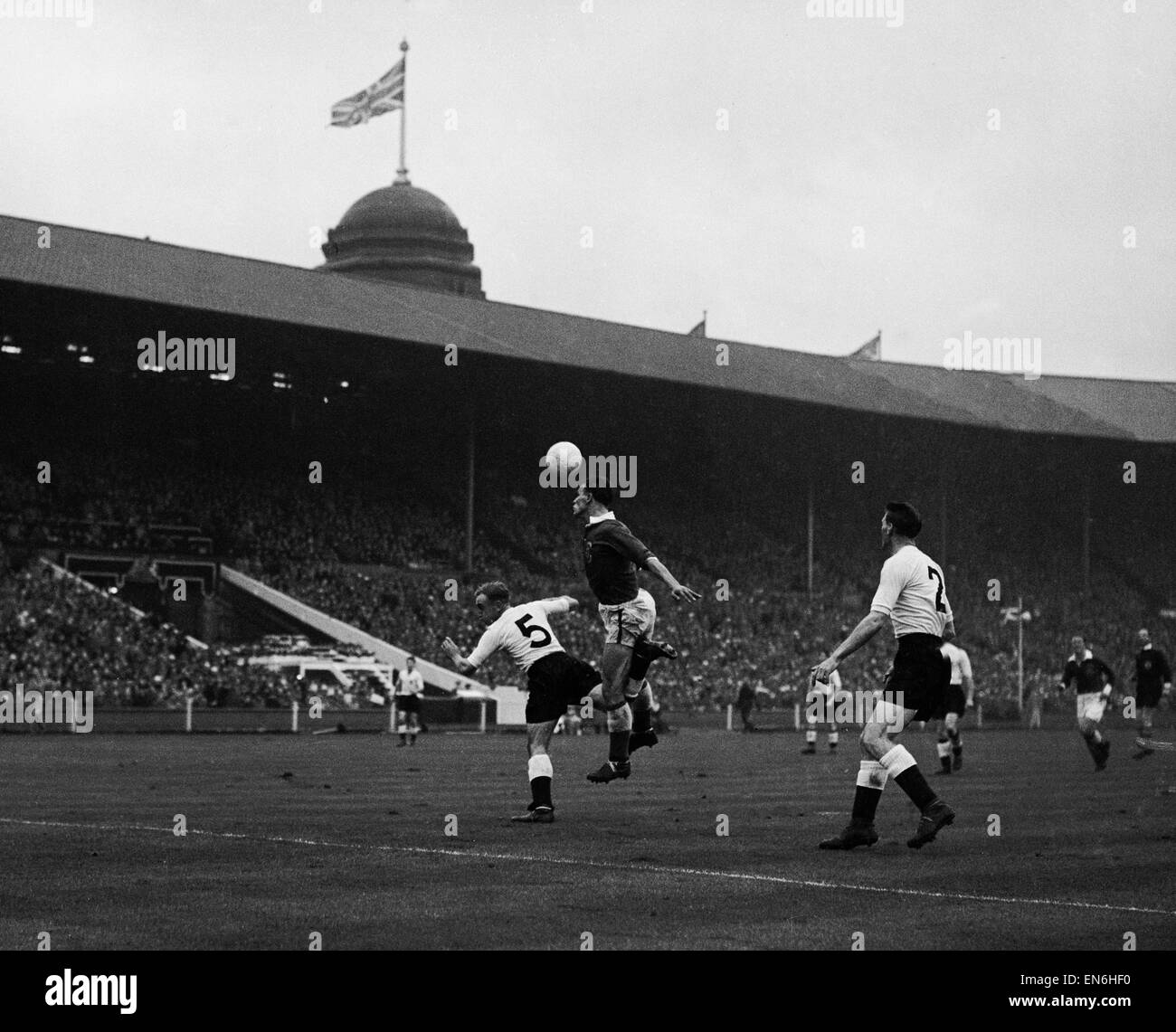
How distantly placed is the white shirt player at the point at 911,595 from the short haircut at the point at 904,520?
11cm

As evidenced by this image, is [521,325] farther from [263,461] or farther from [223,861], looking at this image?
[223,861]

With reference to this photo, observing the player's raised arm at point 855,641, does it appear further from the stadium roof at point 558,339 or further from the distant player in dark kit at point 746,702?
the stadium roof at point 558,339

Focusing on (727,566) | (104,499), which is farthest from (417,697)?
(727,566)

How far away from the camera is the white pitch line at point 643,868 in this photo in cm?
941

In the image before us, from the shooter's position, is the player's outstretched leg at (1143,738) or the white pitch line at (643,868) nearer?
the white pitch line at (643,868)

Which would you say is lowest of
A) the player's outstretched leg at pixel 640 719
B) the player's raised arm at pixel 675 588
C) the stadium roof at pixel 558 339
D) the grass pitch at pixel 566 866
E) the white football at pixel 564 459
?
the grass pitch at pixel 566 866

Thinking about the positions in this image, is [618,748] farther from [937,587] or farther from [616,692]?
[937,587]

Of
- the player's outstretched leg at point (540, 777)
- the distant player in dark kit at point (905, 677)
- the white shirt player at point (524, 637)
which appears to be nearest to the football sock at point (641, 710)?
the white shirt player at point (524, 637)

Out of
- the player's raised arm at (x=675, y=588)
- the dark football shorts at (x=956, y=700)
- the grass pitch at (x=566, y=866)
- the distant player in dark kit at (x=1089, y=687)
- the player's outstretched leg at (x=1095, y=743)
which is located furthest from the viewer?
the dark football shorts at (x=956, y=700)

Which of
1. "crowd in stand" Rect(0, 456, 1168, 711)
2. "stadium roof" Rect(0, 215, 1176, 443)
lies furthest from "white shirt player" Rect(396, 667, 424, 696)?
"stadium roof" Rect(0, 215, 1176, 443)

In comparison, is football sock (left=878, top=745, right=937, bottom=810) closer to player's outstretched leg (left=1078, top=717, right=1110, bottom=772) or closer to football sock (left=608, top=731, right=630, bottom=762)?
football sock (left=608, top=731, right=630, bottom=762)

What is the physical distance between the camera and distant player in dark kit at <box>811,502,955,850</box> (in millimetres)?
12000
